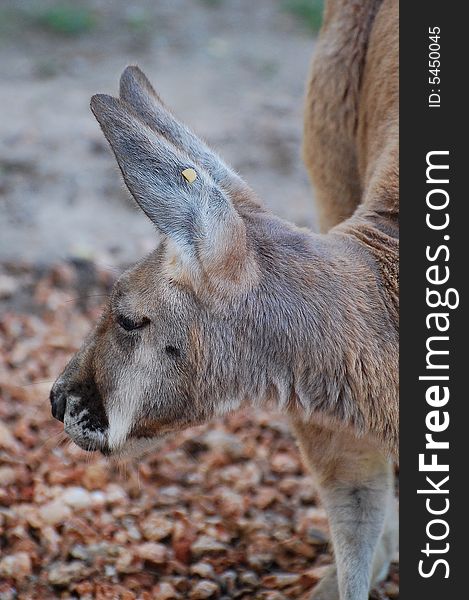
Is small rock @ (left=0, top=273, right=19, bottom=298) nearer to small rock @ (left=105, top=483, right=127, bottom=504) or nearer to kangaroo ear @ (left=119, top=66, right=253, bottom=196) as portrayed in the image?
small rock @ (left=105, top=483, right=127, bottom=504)

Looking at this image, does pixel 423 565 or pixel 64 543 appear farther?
pixel 64 543

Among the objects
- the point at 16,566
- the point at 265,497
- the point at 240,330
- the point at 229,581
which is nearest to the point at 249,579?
the point at 229,581

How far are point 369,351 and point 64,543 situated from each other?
1.58 m

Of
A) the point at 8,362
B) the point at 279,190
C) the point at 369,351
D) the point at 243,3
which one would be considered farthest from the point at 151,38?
the point at 369,351

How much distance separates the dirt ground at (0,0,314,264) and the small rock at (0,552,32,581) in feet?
7.65

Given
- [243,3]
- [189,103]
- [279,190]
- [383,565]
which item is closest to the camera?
[383,565]

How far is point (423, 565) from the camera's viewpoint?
3127mm

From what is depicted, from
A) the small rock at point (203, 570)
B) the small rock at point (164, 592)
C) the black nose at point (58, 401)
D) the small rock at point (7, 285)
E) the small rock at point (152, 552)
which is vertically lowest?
the small rock at point (164, 592)

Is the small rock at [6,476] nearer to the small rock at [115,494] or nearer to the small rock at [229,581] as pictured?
the small rock at [115,494]

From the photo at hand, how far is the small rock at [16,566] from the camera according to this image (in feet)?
12.6

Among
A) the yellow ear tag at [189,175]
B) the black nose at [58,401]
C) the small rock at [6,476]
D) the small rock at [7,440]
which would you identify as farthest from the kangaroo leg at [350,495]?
the small rock at [7,440]

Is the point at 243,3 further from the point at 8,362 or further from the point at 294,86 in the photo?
the point at 8,362

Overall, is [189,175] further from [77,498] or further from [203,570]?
[77,498]

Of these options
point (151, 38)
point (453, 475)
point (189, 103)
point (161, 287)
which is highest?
point (151, 38)
